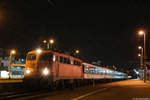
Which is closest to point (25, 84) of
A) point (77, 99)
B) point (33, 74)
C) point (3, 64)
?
point (33, 74)

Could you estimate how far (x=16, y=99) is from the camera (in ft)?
39.5

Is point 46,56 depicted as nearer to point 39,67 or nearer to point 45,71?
point 39,67

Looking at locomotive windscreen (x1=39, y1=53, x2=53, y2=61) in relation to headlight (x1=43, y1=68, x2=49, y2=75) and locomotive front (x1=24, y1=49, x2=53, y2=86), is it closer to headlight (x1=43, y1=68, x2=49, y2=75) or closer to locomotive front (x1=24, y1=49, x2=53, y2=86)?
locomotive front (x1=24, y1=49, x2=53, y2=86)

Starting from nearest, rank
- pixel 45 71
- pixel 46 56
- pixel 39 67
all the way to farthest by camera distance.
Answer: pixel 45 71
pixel 39 67
pixel 46 56

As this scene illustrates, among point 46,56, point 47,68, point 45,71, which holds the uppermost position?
point 46,56

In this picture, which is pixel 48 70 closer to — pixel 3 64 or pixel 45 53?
pixel 45 53

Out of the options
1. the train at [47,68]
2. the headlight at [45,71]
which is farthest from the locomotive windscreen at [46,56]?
the headlight at [45,71]

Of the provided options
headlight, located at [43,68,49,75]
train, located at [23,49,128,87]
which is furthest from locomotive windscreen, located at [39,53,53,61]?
headlight, located at [43,68,49,75]

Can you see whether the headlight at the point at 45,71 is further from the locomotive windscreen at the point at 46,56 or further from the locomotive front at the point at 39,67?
the locomotive windscreen at the point at 46,56

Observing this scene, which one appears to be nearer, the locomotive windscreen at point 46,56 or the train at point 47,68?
the train at point 47,68

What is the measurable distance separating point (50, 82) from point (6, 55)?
242ft

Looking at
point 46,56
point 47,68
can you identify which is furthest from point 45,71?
Result: point 46,56

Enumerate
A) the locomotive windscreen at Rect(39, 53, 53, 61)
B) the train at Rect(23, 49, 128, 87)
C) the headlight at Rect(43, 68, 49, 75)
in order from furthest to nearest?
1. the locomotive windscreen at Rect(39, 53, 53, 61)
2. the headlight at Rect(43, 68, 49, 75)
3. the train at Rect(23, 49, 128, 87)

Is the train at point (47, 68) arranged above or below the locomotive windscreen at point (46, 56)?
below
